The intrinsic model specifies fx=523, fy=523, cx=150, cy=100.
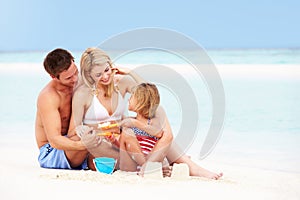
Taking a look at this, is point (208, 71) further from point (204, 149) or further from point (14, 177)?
point (14, 177)

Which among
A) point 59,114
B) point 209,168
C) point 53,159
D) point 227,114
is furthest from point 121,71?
point 227,114

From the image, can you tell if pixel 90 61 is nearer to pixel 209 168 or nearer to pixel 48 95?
pixel 48 95

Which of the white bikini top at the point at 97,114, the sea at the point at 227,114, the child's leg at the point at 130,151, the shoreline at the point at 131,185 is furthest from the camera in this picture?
the sea at the point at 227,114

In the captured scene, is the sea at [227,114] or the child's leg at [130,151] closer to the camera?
the child's leg at [130,151]

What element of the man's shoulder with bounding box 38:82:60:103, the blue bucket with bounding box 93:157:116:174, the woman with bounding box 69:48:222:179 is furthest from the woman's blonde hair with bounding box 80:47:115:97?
the blue bucket with bounding box 93:157:116:174

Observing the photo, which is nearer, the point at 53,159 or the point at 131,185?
the point at 131,185

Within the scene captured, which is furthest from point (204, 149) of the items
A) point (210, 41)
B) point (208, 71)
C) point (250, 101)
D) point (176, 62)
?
point (210, 41)

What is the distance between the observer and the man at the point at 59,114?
104 inches

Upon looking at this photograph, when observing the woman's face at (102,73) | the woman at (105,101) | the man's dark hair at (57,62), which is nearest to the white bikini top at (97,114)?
the woman at (105,101)

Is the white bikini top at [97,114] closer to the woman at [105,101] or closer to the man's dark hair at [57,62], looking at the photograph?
the woman at [105,101]

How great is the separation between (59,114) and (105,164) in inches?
13.7

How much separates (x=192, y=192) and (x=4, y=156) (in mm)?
1468

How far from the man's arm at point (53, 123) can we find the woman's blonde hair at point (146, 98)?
0.35 metres

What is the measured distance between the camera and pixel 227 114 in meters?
5.46
